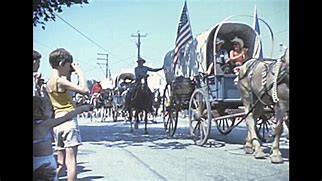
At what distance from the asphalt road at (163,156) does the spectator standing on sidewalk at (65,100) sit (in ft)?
0.17

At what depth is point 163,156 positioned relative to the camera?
10.5ft

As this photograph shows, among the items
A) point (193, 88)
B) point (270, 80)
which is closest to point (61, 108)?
point (193, 88)

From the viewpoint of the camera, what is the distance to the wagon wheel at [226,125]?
3.31 meters

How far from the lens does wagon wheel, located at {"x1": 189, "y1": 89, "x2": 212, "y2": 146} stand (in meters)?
3.28

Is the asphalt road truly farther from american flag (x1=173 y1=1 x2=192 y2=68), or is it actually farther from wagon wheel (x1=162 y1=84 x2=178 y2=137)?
american flag (x1=173 y1=1 x2=192 y2=68)

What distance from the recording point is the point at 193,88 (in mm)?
3320

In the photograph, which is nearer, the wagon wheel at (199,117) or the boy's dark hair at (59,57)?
the boy's dark hair at (59,57)

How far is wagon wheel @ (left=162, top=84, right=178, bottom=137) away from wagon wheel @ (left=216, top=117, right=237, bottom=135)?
11.0 inches

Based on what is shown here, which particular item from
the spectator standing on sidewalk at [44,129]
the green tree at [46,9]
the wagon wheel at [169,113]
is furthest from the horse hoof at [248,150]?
the green tree at [46,9]

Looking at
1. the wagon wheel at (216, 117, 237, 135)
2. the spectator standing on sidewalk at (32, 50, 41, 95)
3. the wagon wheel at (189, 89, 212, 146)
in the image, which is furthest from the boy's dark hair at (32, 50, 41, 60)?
the wagon wheel at (216, 117, 237, 135)

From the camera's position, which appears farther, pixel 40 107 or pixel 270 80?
pixel 270 80

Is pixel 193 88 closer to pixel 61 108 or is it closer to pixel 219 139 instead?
pixel 219 139

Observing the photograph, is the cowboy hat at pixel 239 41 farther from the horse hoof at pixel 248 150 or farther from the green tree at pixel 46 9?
the green tree at pixel 46 9
